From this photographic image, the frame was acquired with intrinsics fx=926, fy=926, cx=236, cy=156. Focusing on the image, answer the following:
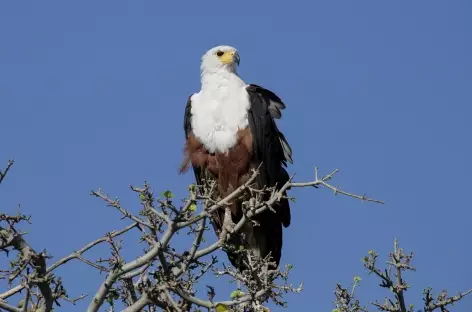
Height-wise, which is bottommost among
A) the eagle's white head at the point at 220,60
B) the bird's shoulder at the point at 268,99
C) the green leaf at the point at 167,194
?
the green leaf at the point at 167,194

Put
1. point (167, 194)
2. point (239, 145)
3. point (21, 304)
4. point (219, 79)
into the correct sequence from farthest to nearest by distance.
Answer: point (219, 79)
point (239, 145)
point (167, 194)
point (21, 304)

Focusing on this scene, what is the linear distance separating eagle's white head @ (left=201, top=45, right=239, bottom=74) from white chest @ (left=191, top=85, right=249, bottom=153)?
48 cm

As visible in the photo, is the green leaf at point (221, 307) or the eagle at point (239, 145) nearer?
the green leaf at point (221, 307)

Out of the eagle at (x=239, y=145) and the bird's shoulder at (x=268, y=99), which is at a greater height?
the bird's shoulder at (x=268, y=99)

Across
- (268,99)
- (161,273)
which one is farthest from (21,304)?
(268,99)

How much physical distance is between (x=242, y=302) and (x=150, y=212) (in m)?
0.74

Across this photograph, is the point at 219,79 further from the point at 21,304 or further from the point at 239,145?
the point at 21,304

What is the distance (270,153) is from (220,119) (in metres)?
0.53

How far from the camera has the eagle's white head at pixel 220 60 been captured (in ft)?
28.1

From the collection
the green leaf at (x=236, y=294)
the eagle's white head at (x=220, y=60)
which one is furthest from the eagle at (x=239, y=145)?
the green leaf at (x=236, y=294)

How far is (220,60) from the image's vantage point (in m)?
8.62

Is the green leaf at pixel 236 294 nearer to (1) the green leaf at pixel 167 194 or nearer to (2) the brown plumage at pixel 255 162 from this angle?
(1) the green leaf at pixel 167 194

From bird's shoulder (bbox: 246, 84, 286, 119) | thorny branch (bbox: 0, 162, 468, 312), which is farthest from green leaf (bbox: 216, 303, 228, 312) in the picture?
bird's shoulder (bbox: 246, 84, 286, 119)

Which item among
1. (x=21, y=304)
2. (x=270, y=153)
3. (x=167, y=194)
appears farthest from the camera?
(x=270, y=153)
